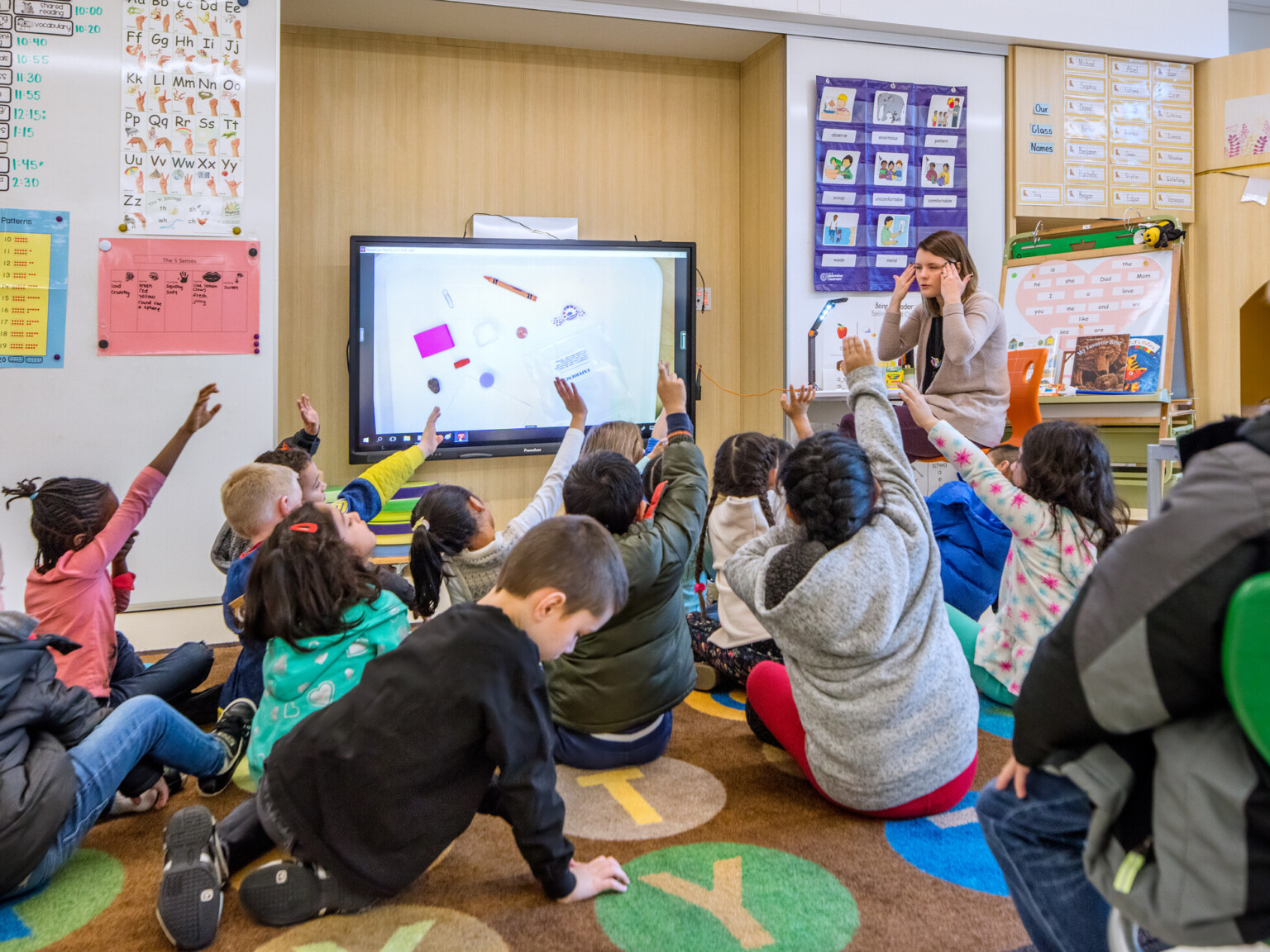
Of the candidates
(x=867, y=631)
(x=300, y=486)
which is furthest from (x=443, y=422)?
(x=867, y=631)

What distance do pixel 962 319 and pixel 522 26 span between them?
2.47 m

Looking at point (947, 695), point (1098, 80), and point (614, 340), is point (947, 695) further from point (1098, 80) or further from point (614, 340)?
point (1098, 80)

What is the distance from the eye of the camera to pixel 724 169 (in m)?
4.57

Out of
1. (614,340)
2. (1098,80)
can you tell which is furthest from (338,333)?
(1098,80)

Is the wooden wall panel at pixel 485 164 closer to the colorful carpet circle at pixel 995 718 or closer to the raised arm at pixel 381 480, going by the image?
the raised arm at pixel 381 480

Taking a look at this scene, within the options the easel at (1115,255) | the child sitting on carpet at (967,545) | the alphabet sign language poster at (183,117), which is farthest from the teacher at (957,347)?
the alphabet sign language poster at (183,117)

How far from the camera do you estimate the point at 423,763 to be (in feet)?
4.08

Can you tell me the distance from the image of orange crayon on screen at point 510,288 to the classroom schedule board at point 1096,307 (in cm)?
232

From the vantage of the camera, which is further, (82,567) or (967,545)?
(967,545)

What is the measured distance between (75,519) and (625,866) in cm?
137

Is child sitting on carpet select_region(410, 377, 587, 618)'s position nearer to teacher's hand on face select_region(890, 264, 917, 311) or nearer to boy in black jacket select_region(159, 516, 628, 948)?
boy in black jacket select_region(159, 516, 628, 948)

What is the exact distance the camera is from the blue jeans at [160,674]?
2082 mm

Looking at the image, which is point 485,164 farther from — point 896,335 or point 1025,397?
point 1025,397

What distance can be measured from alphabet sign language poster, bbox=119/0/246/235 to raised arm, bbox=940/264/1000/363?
2.58 meters
